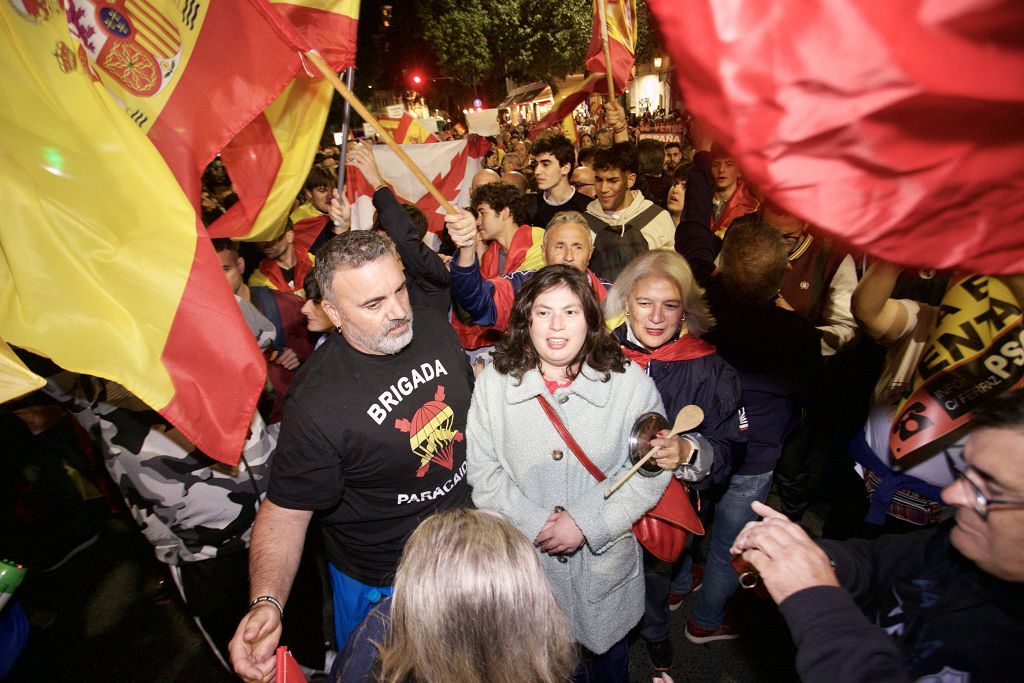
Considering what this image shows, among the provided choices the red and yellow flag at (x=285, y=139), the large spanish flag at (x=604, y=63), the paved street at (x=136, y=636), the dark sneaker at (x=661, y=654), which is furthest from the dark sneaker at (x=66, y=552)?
the large spanish flag at (x=604, y=63)

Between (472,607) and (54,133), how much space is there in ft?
7.53

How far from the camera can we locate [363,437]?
2090mm

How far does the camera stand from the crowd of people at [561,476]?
1.30 metres

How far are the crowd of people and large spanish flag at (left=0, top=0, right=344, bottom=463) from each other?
0.39 m

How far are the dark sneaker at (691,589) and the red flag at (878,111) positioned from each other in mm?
3079

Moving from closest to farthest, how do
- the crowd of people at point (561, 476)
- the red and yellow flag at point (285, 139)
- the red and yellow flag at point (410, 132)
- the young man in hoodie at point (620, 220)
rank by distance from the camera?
the crowd of people at point (561, 476) < the red and yellow flag at point (285, 139) < the young man in hoodie at point (620, 220) < the red and yellow flag at point (410, 132)

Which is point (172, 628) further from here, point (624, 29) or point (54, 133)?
point (624, 29)

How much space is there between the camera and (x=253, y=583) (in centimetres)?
189

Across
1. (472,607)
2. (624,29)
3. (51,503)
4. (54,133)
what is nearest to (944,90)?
(472,607)

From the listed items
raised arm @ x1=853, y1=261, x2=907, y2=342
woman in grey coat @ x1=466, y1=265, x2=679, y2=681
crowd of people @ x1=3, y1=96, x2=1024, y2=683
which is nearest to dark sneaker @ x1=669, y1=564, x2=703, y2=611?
crowd of people @ x1=3, y1=96, x2=1024, y2=683

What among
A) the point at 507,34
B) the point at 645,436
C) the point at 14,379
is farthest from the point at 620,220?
the point at 507,34

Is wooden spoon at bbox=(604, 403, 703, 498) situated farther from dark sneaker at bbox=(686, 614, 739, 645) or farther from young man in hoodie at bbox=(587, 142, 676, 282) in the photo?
young man in hoodie at bbox=(587, 142, 676, 282)

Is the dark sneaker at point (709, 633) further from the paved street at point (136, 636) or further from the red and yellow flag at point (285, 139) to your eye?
the red and yellow flag at point (285, 139)

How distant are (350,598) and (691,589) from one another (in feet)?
7.75
